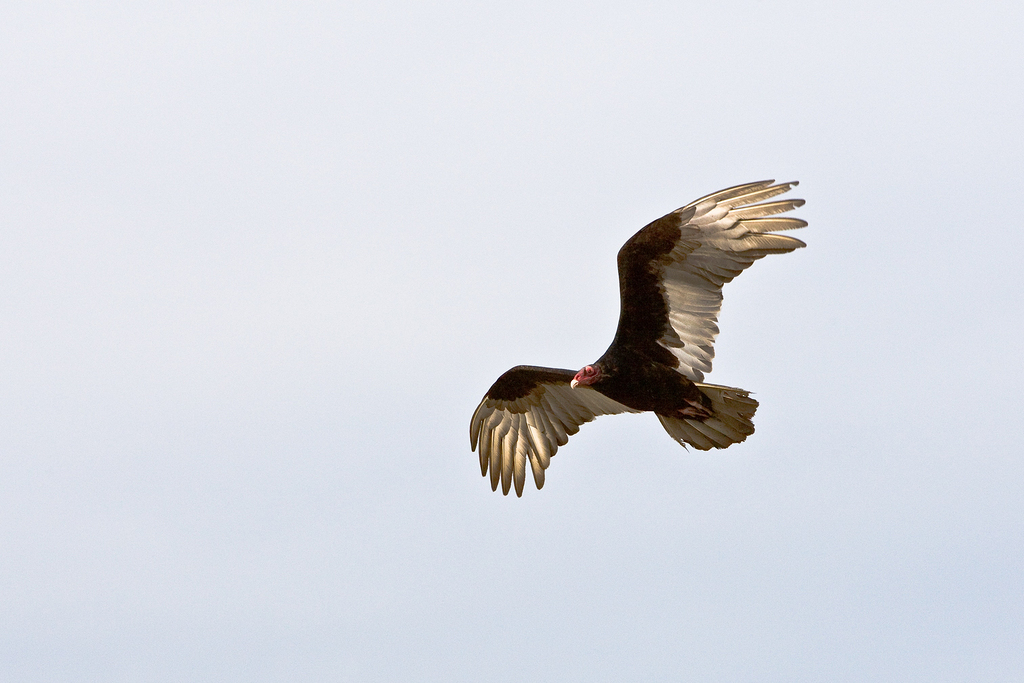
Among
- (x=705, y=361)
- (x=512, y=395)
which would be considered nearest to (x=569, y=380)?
(x=512, y=395)

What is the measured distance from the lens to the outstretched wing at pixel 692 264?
8.02 m

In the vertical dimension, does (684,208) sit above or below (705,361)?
above

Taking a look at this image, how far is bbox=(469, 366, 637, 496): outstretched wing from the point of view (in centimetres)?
1022

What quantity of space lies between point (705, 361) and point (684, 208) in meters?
1.19

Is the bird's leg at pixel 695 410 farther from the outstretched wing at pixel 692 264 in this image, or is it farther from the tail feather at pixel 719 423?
the outstretched wing at pixel 692 264

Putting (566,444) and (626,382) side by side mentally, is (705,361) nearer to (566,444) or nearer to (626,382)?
(626,382)

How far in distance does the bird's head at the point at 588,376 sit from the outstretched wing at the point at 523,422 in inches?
41.2

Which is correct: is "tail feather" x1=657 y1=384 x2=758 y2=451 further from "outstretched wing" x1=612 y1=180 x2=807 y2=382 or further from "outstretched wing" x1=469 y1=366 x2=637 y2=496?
"outstretched wing" x1=469 y1=366 x2=637 y2=496

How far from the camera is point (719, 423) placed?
29.0 feet

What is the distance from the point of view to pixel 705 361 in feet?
28.6

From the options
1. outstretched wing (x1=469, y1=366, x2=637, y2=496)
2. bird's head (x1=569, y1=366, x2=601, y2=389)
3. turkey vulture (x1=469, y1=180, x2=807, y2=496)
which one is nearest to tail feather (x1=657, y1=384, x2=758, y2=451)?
turkey vulture (x1=469, y1=180, x2=807, y2=496)

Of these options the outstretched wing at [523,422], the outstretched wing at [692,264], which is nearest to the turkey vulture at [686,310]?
the outstretched wing at [692,264]

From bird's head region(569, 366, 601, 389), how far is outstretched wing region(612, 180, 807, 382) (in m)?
0.25

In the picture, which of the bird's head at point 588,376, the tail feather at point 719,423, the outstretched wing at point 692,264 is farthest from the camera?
the bird's head at point 588,376
